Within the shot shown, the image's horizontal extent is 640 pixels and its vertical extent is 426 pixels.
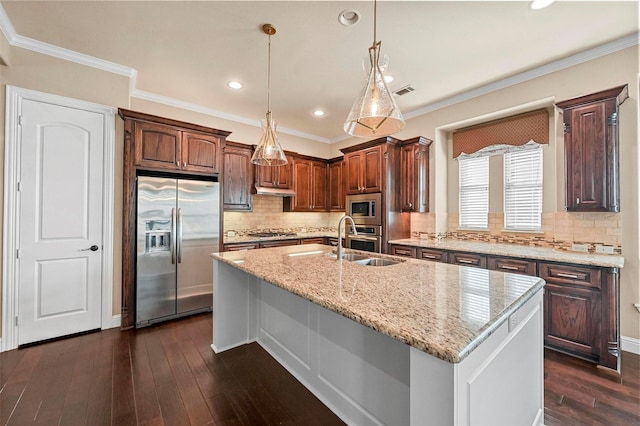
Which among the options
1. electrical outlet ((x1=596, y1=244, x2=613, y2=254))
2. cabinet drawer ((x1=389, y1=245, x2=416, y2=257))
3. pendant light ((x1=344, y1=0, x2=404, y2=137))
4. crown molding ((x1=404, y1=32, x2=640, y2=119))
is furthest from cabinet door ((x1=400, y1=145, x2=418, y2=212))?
pendant light ((x1=344, y1=0, x2=404, y2=137))

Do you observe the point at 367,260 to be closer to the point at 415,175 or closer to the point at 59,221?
the point at 415,175

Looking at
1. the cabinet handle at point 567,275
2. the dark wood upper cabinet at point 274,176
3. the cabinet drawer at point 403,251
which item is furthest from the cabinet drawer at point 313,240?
the cabinet handle at point 567,275

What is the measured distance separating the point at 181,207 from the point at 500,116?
427cm

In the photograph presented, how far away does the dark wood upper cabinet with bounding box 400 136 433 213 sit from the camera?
415 centimetres

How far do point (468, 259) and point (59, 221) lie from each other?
174 inches

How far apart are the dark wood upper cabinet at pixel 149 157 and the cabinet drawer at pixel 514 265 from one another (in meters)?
3.61

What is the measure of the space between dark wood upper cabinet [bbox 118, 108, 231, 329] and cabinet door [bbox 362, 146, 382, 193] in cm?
228

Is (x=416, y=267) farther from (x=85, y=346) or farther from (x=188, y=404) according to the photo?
(x=85, y=346)

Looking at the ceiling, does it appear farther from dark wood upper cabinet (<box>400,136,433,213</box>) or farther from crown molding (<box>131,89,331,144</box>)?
dark wood upper cabinet (<box>400,136,433,213</box>)

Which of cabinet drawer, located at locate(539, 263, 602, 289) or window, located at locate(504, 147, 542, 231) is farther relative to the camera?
window, located at locate(504, 147, 542, 231)

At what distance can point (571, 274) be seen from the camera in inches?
97.7

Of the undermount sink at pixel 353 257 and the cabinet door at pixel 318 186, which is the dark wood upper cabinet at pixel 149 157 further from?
the undermount sink at pixel 353 257

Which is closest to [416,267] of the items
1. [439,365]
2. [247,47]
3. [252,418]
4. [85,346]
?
[439,365]

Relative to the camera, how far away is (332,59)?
9.77 feet
